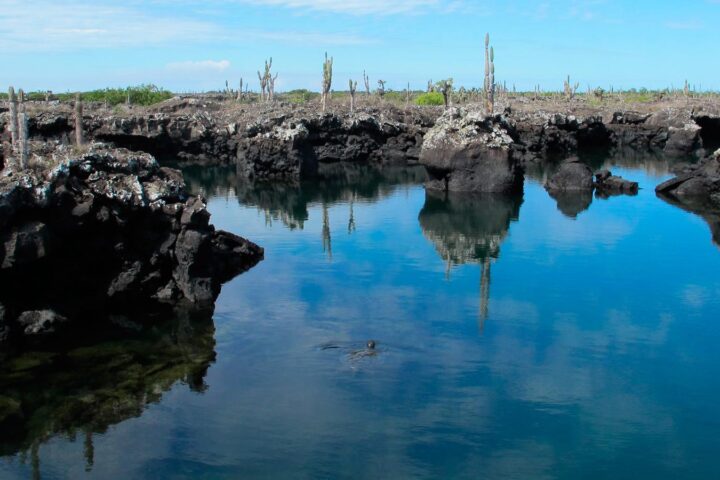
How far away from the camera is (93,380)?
20.4 m

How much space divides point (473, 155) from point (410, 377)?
1228 inches

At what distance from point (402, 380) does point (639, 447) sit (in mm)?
5937

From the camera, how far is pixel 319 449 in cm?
1669

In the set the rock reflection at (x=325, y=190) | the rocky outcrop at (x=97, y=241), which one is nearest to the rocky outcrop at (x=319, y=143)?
the rock reflection at (x=325, y=190)

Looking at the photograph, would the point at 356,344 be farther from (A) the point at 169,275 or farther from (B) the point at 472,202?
(B) the point at 472,202

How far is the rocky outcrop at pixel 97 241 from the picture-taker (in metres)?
23.4

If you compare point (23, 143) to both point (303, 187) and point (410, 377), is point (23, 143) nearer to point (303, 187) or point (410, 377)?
point (410, 377)

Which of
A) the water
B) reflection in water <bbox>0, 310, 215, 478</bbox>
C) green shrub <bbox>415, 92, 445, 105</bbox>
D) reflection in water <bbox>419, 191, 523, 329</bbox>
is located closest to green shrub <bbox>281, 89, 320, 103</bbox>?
green shrub <bbox>415, 92, 445, 105</bbox>

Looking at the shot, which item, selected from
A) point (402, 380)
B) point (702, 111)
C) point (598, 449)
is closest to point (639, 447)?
point (598, 449)

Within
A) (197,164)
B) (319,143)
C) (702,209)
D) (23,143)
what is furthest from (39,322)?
(319,143)

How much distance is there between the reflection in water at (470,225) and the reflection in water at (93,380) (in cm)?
937

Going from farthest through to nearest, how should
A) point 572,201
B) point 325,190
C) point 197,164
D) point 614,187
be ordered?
point 197,164
point 325,190
point 614,187
point 572,201

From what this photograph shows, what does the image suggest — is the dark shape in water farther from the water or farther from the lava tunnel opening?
the lava tunnel opening

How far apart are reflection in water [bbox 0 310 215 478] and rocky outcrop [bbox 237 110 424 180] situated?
118 ft
